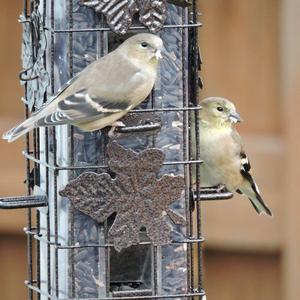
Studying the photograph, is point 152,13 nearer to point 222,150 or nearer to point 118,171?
point 118,171

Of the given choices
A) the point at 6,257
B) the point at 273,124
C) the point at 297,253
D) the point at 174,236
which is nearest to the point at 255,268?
the point at 297,253

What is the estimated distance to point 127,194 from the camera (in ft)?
19.6

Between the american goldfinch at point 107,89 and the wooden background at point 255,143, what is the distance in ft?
10.2

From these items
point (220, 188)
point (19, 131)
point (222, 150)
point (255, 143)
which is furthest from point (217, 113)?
point (255, 143)

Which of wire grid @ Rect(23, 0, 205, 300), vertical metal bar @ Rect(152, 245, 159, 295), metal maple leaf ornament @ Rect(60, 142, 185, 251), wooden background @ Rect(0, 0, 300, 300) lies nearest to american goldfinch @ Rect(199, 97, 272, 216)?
wire grid @ Rect(23, 0, 205, 300)

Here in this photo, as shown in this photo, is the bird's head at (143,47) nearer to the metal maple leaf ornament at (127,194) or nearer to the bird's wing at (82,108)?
the bird's wing at (82,108)

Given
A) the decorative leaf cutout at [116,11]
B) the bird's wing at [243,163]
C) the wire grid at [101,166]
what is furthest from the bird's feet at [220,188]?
the decorative leaf cutout at [116,11]

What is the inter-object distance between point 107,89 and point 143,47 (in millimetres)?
207

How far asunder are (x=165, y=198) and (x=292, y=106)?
10.3ft

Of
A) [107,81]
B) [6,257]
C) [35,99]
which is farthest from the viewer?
[6,257]

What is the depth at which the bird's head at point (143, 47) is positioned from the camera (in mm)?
5898

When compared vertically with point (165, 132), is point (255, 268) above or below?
below

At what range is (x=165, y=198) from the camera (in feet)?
19.8

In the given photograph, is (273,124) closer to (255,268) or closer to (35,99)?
(255,268)
